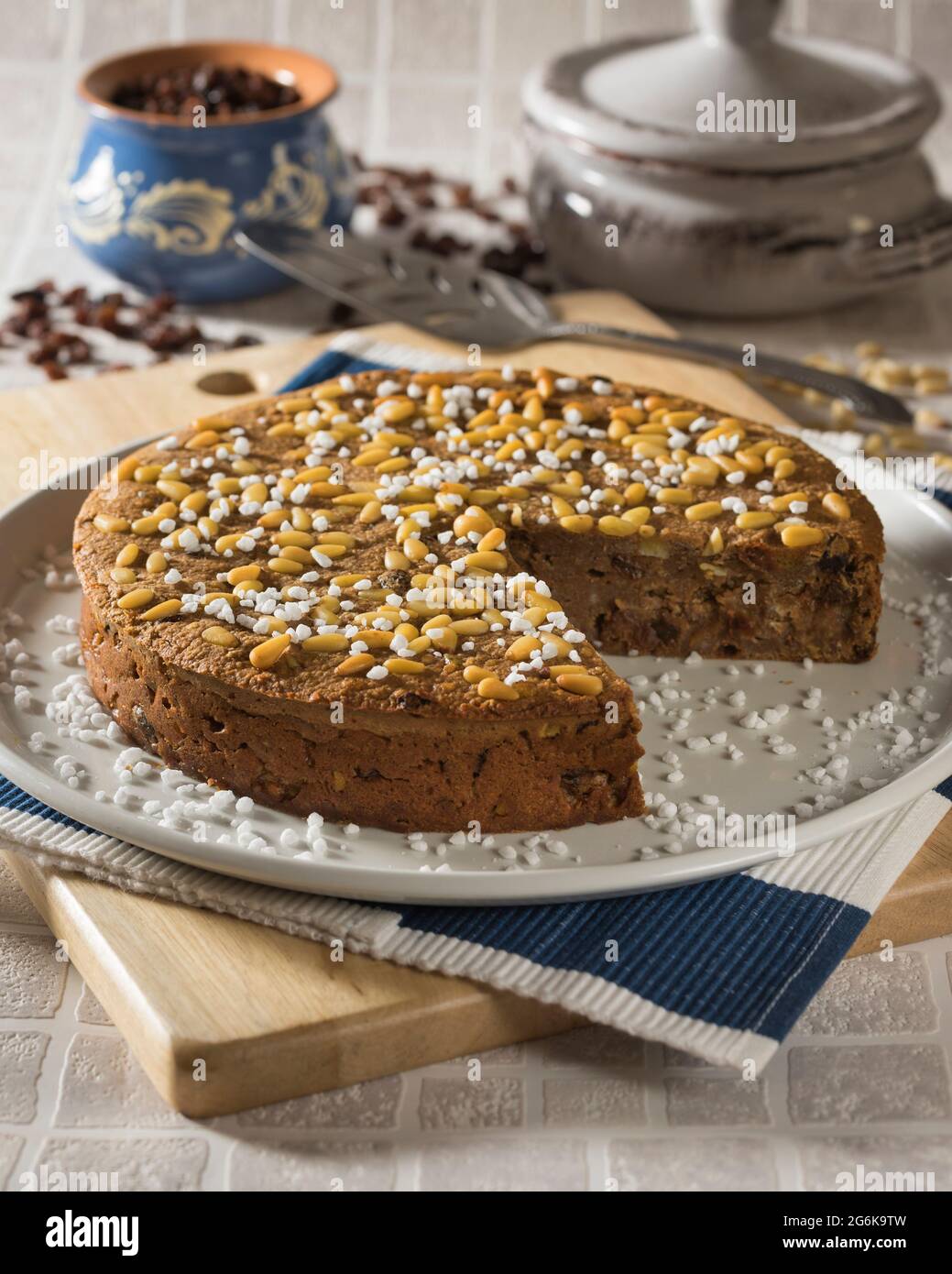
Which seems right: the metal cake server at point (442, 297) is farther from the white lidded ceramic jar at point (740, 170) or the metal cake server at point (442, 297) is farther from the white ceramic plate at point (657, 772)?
the white ceramic plate at point (657, 772)

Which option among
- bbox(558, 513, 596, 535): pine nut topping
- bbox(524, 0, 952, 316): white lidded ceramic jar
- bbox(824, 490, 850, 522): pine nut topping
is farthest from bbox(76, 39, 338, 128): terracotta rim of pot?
bbox(824, 490, 850, 522): pine nut topping

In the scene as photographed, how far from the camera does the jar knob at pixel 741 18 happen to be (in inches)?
168

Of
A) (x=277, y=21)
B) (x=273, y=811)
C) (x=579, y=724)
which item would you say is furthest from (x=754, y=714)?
(x=277, y=21)

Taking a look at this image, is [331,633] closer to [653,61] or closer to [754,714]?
[754,714]

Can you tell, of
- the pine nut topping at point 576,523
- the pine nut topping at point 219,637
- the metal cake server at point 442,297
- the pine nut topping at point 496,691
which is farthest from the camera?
the metal cake server at point 442,297

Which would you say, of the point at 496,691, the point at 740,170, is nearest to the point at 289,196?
the point at 740,170

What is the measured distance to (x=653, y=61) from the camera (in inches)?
171

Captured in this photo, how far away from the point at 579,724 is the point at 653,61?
2659 millimetres

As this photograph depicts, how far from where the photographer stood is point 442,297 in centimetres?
398

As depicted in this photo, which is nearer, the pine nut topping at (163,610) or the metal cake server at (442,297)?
the pine nut topping at (163,610)

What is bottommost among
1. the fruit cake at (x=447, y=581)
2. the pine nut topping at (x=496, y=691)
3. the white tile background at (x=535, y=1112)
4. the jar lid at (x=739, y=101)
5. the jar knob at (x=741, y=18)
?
the white tile background at (x=535, y=1112)

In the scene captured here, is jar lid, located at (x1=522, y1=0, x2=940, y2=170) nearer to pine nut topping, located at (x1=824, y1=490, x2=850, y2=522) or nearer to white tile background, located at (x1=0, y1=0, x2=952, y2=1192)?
pine nut topping, located at (x1=824, y1=490, x2=850, y2=522)

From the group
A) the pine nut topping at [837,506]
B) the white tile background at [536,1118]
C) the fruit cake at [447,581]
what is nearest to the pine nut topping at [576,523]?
the fruit cake at [447,581]

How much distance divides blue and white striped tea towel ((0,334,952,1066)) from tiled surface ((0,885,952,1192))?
13 centimetres
